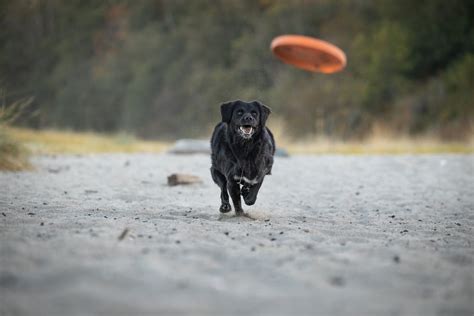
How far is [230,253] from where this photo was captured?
2.96 metres

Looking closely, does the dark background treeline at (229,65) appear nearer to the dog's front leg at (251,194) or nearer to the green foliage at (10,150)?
the green foliage at (10,150)

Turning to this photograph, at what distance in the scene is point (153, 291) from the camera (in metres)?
2.22

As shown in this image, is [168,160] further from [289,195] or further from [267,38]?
[267,38]

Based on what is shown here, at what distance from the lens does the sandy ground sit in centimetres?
215

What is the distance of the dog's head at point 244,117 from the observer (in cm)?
414

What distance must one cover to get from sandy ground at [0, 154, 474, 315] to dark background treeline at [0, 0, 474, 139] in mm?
10184

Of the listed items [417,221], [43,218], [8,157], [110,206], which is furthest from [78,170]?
[417,221]

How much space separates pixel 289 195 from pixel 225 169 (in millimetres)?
2082

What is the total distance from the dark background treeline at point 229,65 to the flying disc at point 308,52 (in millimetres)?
6200

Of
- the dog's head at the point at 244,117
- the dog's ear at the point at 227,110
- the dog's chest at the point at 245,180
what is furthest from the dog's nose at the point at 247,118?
the dog's chest at the point at 245,180

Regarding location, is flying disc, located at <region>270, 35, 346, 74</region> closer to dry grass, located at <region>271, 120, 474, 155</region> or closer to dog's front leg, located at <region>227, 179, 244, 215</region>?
dry grass, located at <region>271, 120, 474, 155</region>

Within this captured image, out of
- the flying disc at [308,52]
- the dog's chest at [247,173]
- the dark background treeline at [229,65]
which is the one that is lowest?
the dog's chest at [247,173]

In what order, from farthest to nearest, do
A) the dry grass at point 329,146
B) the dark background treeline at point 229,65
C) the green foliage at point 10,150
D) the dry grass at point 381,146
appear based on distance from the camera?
the dark background treeline at point 229,65 → the dry grass at point 381,146 → the dry grass at point 329,146 → the green foliage at point 10,150

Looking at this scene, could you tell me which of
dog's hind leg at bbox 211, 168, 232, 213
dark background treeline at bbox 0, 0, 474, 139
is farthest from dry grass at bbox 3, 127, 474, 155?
dog's hind leg at bbox 211, 168, 232, 213
